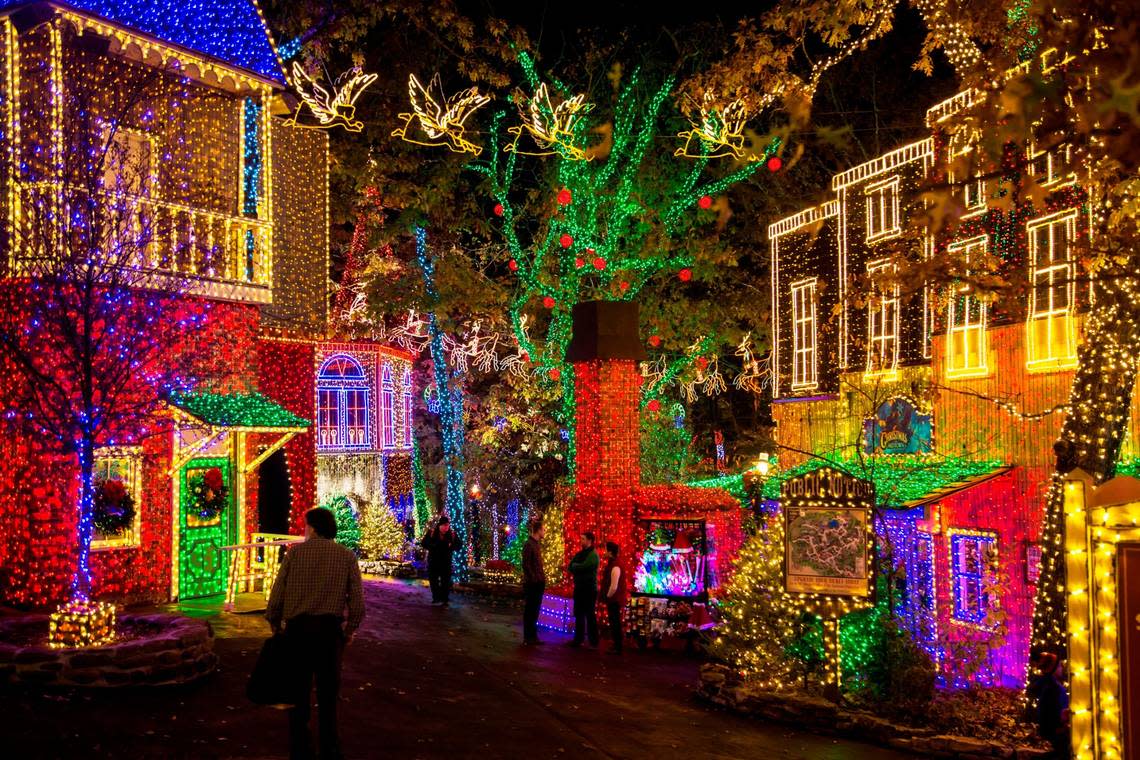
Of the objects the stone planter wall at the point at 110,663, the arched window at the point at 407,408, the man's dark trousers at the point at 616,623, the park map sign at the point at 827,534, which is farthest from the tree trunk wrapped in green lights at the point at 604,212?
the arched window at the point at 407,408

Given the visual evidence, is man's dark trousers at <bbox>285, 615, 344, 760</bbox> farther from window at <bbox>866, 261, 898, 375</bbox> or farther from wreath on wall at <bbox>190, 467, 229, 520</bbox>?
window at <bbox>866, 261, 898, 375</bbox>

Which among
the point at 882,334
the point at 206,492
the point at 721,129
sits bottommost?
the point at 206,492

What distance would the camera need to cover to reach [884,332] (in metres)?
16.5

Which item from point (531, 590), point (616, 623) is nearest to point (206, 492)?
point (531, 590)

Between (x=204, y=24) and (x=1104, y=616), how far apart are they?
606 inches

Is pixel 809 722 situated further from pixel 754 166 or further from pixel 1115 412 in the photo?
pixel 754 166

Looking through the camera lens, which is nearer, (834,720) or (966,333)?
(834,720)

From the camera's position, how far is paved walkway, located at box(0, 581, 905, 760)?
8.63m

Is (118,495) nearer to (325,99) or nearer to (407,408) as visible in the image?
(325,99)

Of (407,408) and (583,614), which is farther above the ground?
(407,408)

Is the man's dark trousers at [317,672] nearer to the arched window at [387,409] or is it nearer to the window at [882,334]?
the window at [882,334]

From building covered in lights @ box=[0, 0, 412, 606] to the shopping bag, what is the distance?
564 cm

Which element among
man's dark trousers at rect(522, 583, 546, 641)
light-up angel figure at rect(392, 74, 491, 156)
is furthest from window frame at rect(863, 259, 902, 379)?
light-up angel figure at rect(392, 74, 491, 156)

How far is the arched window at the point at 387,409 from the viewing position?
36.0 meters
